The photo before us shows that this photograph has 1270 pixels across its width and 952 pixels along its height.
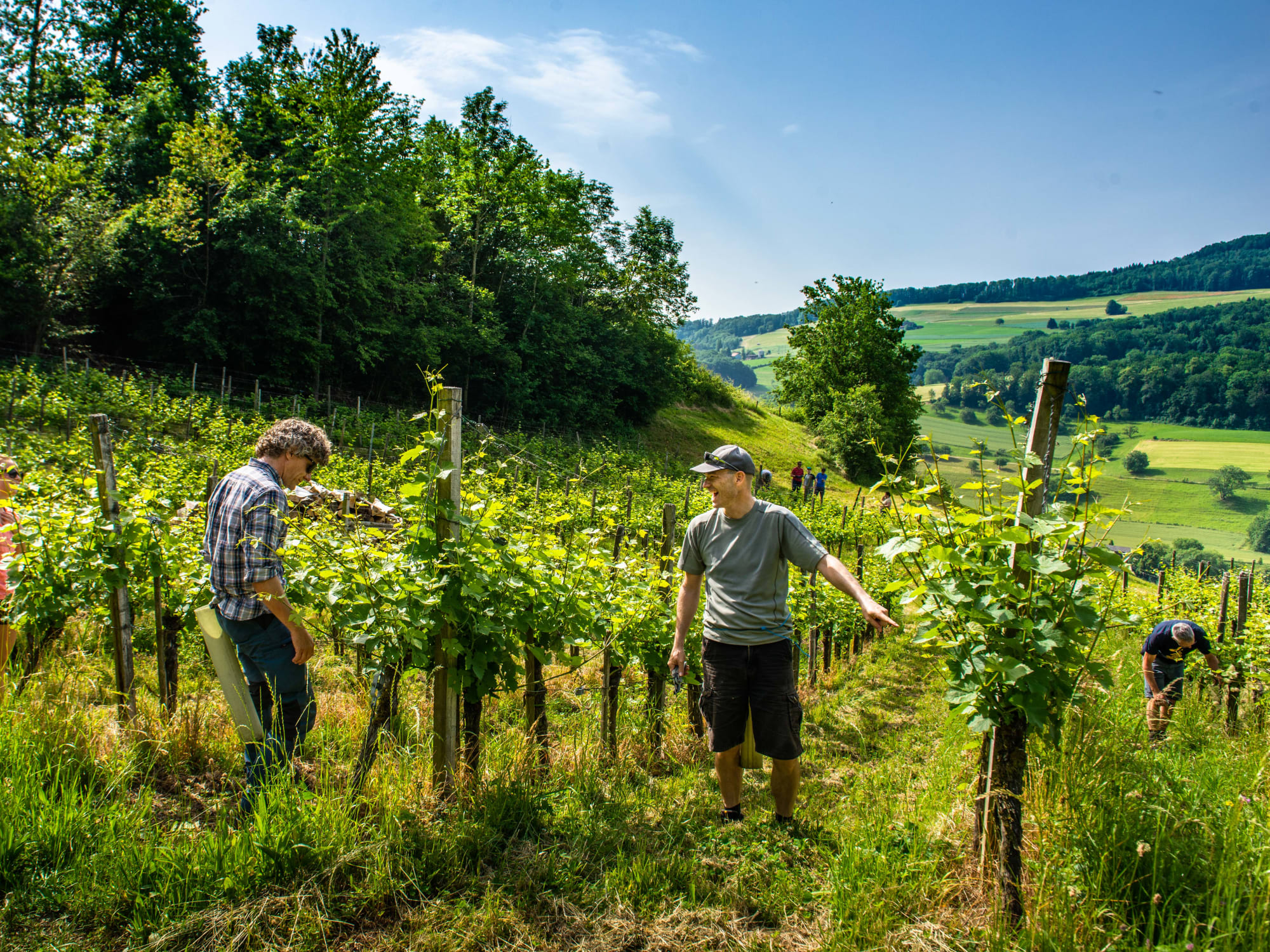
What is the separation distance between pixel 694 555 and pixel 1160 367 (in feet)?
330

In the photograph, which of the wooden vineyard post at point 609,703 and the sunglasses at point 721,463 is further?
the wooden vineyard post at point 609,703

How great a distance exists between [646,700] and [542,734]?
1.20m

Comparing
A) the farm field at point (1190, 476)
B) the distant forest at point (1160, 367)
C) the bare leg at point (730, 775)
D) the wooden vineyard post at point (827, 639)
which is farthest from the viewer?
the distant forest at point (1160, 367)

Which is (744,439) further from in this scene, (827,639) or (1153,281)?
(1153,281)

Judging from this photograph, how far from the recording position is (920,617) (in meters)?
2.34

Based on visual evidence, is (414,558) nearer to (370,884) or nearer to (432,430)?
(432,430)

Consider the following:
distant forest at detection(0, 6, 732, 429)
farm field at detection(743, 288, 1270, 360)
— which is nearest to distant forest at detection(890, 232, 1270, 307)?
farm field at detection(743, 288, 1270, 360)

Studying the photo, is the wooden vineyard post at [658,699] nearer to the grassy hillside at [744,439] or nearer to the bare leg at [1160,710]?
the bare leg at [1160,710]

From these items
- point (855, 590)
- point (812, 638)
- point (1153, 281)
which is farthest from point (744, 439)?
point (1153, 281)

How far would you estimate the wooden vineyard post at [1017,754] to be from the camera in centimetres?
230

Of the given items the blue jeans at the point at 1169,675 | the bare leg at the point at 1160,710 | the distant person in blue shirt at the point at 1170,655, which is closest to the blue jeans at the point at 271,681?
the bare leg at the point at 1160,710

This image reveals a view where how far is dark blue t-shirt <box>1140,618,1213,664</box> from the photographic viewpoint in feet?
18.2

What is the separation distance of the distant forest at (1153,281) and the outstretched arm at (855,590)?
130m

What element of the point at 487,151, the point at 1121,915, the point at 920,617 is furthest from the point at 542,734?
the point at 487,151
